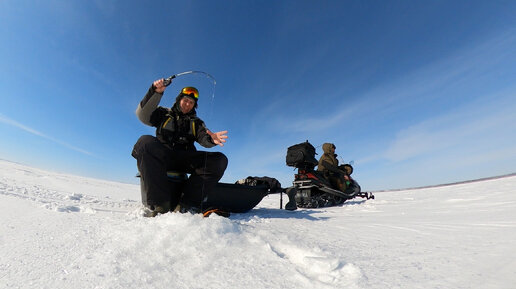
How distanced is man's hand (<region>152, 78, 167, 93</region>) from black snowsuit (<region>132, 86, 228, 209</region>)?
4cm

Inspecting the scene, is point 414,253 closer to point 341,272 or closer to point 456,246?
point 456,246

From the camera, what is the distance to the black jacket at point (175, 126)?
9.12 ft

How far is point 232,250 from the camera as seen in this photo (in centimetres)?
121

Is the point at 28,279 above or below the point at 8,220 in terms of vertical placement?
below

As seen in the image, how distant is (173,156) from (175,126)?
0.44 metres

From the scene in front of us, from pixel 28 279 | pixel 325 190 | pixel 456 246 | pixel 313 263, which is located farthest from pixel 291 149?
pixel 28 279

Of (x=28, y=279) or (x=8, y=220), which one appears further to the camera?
(x=8, y=220)

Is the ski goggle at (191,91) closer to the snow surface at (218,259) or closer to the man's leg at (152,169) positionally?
the man's leg at (152,169)

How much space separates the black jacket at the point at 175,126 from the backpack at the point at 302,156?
370cm

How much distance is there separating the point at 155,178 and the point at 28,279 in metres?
1.70

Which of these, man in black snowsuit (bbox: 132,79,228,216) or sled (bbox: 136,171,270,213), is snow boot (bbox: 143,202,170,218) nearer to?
man in black snowsuit (bbox: 132,79,228,216)

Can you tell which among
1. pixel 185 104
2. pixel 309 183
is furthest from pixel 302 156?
pixel 185 104

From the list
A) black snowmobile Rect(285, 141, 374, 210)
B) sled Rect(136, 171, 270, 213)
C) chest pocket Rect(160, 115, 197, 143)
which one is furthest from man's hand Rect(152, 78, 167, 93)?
black snowmobile Rect(285, 141, 374, 210)

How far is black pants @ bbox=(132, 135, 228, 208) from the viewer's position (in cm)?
246
